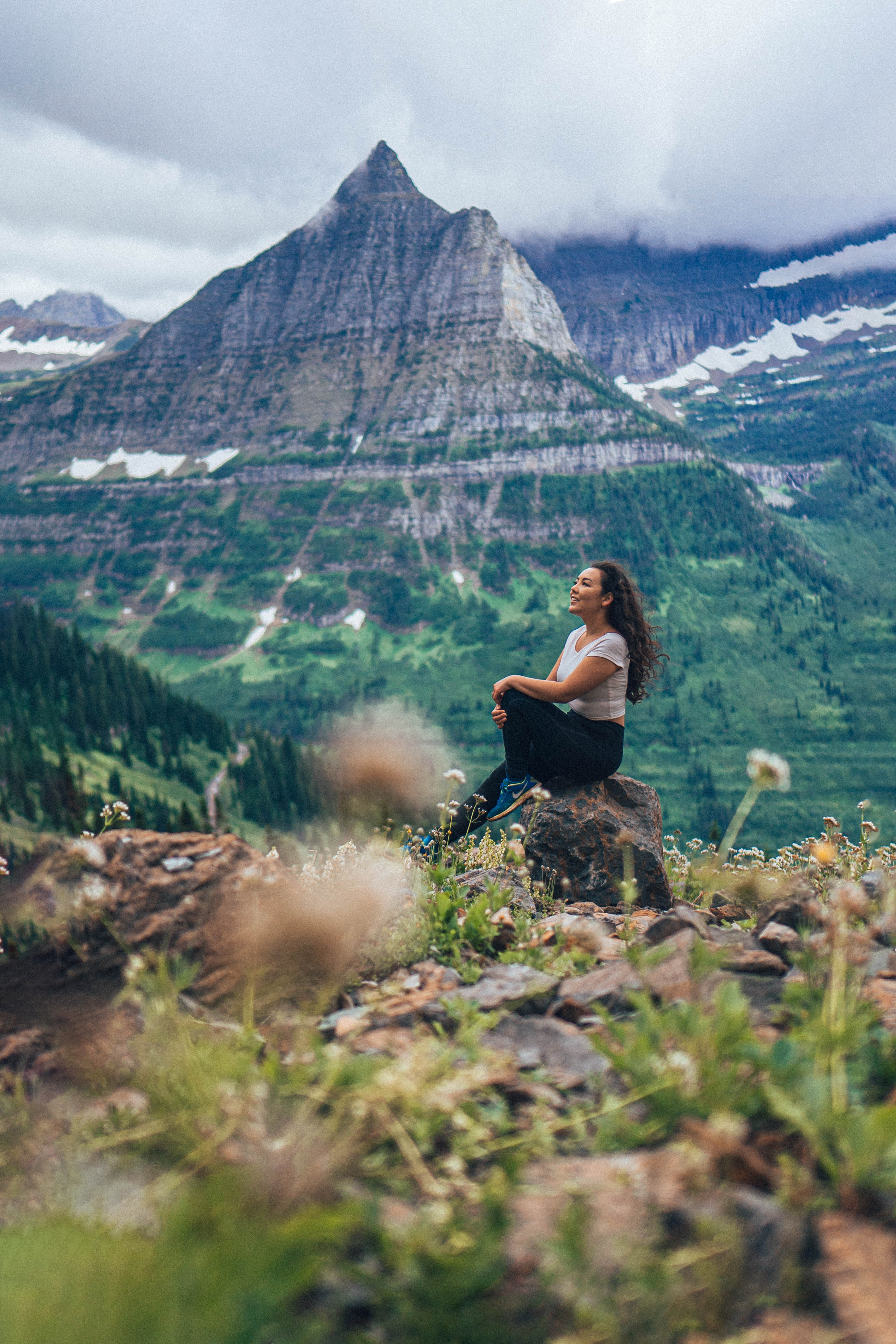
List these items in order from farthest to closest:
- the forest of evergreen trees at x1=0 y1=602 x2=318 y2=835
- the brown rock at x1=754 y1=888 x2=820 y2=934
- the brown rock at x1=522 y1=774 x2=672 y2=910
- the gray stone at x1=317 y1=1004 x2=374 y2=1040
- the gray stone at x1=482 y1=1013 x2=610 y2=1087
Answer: the forest of evergreen trees at x1=0 y1=602 x2=318 y2=835 < the brown rock at x1=522 y1=774 x2=672 y2=910 < the brown rock at x1=754 y1=888 x2=820 y2=934 < the gray stone at x1=317 y1=1004 x2=374 y2=1040 < the gray stone at x1=482 y1=1013 x2=610 y2=1087

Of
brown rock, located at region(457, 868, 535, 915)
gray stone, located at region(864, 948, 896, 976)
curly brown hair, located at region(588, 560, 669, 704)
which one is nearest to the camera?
gray stone, located at region(864, 948, 896, 976)

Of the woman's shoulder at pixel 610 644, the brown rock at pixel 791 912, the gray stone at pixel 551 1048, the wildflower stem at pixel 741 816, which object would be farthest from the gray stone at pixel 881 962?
the woman's shoulder at pixel 610 644

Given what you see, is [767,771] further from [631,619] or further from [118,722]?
[118,722]

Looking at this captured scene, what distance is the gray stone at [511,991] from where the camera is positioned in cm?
470

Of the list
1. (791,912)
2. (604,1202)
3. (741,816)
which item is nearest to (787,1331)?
(604,1202)

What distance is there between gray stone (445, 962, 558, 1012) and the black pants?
418 centimetres

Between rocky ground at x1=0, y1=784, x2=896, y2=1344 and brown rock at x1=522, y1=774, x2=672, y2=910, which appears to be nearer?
rocky ground at x1=0, y1=784, x2=896, y2=1344

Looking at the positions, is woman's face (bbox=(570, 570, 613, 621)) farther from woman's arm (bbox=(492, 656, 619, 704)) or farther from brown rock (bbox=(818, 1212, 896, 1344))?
brown rock (bbox=(818, 1212, 896, 1344))

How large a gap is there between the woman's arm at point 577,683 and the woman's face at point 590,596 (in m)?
0.64

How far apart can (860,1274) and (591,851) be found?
23.1ft

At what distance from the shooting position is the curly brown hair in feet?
32.2

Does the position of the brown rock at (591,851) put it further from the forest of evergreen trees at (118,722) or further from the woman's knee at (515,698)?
the forest of evergreen trees at (118,722)

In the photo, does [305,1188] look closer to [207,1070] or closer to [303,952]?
[207,1070]

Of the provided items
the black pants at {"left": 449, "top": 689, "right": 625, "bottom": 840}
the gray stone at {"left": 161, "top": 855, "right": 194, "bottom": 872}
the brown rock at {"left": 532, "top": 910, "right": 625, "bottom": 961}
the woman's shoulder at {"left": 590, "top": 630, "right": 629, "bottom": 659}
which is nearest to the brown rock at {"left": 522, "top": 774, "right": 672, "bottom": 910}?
the black pants at {"left": 449, "top": 689, "right": 625, "bottom": 840}
